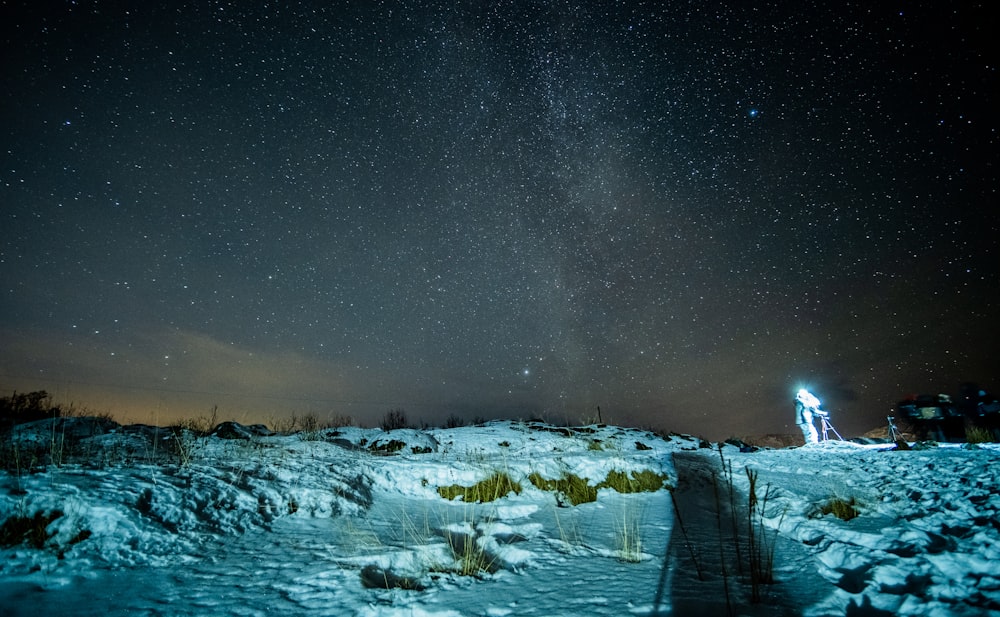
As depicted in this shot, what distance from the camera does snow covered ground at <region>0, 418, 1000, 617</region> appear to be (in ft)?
7.39

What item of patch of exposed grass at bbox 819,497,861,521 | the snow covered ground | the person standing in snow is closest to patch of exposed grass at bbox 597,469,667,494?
the snow covered ground

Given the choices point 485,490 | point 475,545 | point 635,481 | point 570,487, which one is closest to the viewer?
point 475,545

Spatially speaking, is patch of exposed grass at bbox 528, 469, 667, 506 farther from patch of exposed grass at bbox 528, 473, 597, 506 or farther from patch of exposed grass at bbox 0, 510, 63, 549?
patch of exposed grass at bbox 0, 510, 63, 549

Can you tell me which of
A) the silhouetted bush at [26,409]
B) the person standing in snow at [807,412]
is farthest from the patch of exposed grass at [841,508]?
the silhouetted bush at [26,409]

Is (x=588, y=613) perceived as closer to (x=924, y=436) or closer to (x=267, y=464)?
(x=267, y=464)

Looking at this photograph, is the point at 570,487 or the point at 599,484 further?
the point at 599,484

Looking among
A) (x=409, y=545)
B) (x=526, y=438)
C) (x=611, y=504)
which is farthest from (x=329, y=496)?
(x=526, y=438)

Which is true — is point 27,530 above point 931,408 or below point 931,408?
below

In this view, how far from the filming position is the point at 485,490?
5.58 meters

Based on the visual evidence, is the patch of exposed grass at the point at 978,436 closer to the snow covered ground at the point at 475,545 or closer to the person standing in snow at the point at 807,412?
the person standing in snow at the point at 807,412

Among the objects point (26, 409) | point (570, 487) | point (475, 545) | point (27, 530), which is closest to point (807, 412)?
point (570, 487)

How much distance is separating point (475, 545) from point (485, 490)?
2.09 metres

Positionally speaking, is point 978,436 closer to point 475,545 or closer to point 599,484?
point 599,484

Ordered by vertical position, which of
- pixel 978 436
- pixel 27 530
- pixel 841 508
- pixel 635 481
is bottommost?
pixel 635 481
